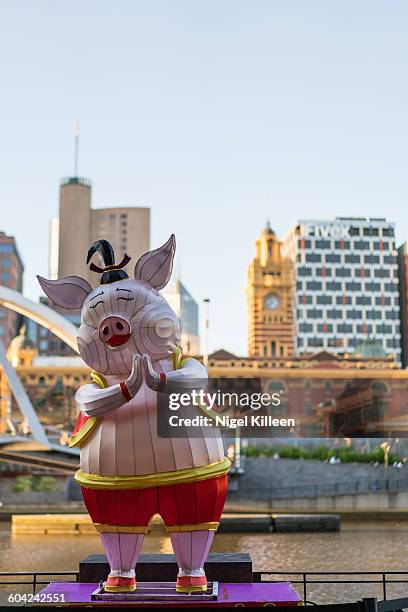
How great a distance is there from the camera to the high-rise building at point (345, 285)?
345ft

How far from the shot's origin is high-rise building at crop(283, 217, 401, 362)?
105 m

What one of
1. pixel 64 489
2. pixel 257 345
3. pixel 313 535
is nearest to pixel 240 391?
pixel 313 535

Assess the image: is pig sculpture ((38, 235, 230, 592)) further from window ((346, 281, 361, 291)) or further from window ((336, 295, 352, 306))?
window ((346, 281, 361, 291))

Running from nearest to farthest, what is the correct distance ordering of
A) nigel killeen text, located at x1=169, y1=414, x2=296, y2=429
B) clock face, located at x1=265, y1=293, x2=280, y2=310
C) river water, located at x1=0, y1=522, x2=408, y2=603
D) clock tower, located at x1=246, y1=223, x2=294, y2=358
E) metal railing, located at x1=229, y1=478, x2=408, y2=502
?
1. nigel killeen text, located at x1=169, y1=414, x2=296, y2=429
2. river water, located at x1=0, y1=522, x2=408, y2=603
3. metal railing, located at x1=229, y1=478, x2=408, y2=502
4. clock tower, located at x1=246, y1=223, x2=294, y2=358
5. clock face, located at x1=265, y1=293, x2=280, y2=310

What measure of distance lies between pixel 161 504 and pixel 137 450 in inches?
27.0

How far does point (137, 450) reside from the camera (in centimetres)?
1010

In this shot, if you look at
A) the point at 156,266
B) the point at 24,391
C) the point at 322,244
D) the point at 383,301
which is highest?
the point at 322,244

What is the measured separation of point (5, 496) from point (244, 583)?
41.2 m

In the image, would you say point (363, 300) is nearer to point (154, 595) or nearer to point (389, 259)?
point (389, 259)

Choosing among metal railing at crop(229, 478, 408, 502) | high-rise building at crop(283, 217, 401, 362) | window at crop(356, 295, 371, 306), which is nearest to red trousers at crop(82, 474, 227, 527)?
metal railing at crop(229, 478, 408, 502)

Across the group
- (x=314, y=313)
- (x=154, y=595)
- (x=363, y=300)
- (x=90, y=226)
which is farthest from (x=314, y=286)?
(x=154, y=595)

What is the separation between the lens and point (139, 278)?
10.6 metres

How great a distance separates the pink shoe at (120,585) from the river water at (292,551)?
616cm

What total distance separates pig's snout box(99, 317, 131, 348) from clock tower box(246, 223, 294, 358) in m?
92.8
